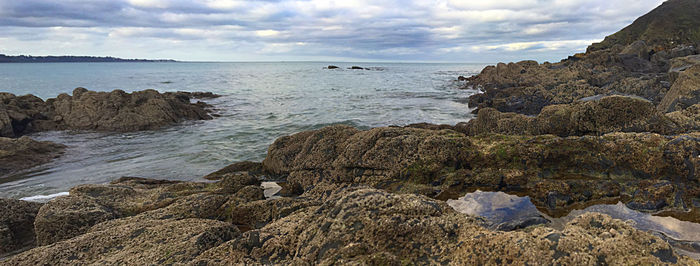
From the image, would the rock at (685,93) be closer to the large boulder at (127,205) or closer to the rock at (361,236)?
the rock at (361,236)

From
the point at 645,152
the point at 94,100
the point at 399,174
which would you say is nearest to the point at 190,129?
the point at 94,100

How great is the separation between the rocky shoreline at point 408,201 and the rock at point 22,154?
5.68m

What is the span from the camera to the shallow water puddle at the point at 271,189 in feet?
23.9

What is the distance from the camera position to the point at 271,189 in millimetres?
7617

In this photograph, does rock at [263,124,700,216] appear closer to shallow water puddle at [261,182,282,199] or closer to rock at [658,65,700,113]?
shallow water puddle at [261,182,282,199]

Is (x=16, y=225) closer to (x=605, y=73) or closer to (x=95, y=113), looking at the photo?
(x=95, y=113)

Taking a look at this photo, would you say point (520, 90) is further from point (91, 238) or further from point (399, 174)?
point (91, 238)

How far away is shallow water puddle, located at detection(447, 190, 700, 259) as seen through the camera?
12.2 feet

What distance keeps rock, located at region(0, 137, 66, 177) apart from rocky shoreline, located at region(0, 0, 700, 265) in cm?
568

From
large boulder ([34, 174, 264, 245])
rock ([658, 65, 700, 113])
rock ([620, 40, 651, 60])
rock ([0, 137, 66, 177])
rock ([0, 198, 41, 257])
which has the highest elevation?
rock ([620, 40, 651, 60])

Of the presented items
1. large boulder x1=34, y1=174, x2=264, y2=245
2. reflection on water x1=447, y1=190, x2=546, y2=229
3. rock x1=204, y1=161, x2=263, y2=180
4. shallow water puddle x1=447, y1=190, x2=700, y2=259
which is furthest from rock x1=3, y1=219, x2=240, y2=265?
rock x1=204, y1=161, x2=263, y2=180

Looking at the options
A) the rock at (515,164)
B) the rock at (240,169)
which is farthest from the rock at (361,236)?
the rock at (240,169)

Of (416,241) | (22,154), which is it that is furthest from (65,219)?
(22,154)

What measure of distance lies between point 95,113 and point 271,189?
15.5 m
